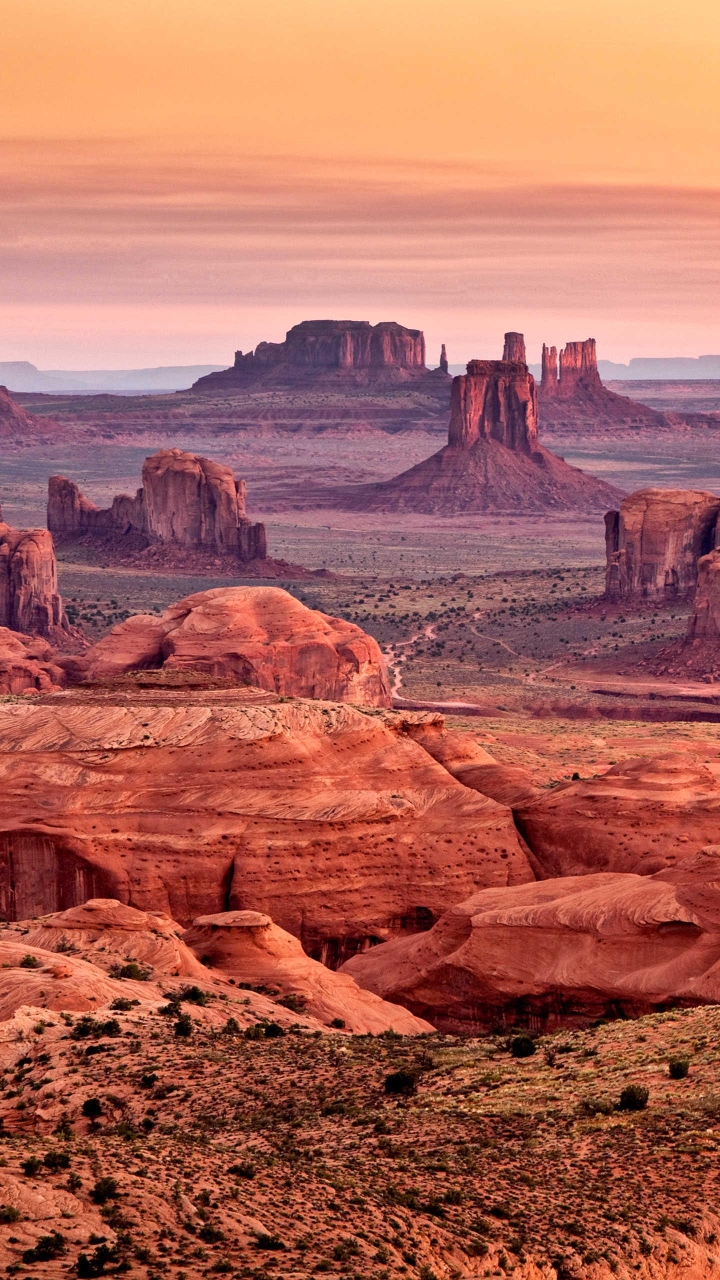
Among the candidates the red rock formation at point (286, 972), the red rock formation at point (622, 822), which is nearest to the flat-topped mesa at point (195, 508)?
the red rock formation at point (622, 822)

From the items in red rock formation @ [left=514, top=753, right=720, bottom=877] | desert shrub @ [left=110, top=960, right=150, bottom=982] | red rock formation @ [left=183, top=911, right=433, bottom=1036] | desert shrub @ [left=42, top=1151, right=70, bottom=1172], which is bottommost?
red rock formation @ [left=183, top=911, right=433, bottom=1036]

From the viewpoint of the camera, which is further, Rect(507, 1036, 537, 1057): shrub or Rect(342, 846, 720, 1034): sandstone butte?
Rect(342, 846, 720, 1034): sandstone butte

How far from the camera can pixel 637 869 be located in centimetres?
4909

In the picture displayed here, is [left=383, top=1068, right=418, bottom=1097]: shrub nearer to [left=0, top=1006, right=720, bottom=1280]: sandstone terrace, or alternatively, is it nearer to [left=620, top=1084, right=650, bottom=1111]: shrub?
[left=0, top=1006, right=720, bottom=1280]: sandstone terrace

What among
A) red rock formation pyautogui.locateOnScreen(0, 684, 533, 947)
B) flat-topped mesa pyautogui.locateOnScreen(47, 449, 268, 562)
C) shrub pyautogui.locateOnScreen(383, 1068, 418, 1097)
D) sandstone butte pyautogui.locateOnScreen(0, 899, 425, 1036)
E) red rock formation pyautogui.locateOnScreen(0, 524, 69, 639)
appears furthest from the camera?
flat-topped mesa pyautogui.locateOnScreen(47, 449, 268, 562)

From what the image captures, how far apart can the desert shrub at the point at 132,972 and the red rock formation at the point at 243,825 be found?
304 inches

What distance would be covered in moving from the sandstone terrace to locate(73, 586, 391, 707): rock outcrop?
40074 mm

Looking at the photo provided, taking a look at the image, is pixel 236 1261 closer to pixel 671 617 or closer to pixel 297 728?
pixel 297 728

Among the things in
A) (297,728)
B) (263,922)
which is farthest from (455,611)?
(263,922)

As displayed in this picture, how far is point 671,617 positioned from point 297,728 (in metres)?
82.4

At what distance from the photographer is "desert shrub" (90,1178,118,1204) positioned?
24.8 m

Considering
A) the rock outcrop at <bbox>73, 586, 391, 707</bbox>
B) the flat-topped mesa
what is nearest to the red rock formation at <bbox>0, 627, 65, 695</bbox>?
the rock outcrop at <bbox>73, 586, 391, 707</bbox>

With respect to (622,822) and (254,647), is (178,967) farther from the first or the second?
(254,647)

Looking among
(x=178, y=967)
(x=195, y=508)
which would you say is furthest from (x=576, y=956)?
(x=195, y=508)
